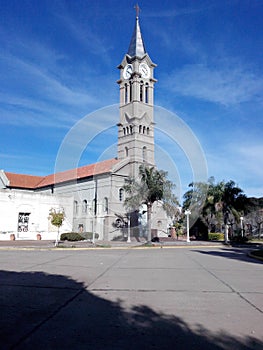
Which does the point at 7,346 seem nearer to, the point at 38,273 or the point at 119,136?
the point at 38,273

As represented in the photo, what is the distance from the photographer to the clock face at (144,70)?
5400 centimetres

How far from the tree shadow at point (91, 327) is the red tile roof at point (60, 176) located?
125 feet

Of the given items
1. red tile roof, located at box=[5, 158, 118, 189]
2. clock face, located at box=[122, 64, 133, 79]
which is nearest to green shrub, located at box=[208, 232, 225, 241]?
red tile roof, located at box=[5, 158, 118, 189]

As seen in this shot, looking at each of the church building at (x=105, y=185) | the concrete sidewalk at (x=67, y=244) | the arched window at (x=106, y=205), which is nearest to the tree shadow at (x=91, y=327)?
the concrete sidewalk at (x=67, y=244)

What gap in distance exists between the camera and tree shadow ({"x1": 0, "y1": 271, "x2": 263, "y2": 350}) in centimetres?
420

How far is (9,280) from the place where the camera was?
Answer: 879 cm

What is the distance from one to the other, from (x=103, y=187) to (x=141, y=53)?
24.3 m

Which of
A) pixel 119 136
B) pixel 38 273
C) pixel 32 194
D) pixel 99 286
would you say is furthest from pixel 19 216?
pixel 99 286

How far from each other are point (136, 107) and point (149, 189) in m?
20.8

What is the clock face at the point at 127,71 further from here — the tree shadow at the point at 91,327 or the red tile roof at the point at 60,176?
the tree shadow at the point at 91,327

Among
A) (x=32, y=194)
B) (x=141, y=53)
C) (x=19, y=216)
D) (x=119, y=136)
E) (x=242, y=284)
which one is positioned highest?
(x=141, y=53)

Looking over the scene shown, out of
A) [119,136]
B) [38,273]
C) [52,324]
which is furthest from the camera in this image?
[119,136]

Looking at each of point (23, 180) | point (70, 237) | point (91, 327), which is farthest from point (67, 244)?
point (23, 180)

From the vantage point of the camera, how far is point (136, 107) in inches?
1992
